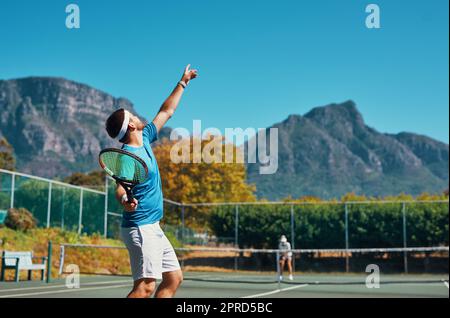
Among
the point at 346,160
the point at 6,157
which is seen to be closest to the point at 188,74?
the point at 6,157

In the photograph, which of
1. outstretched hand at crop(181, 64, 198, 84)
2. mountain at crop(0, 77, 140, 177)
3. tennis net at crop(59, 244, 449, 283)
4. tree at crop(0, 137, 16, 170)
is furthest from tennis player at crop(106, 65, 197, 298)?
mountain at crop(0, 77, 140, 177)

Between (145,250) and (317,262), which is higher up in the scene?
(145,250)

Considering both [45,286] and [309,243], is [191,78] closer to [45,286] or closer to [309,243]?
[45,286]

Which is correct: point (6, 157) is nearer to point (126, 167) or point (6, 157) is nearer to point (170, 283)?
point (170, 283)

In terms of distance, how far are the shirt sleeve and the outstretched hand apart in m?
0.53

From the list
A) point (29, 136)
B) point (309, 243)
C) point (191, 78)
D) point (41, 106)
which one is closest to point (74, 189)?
point (309, 243)

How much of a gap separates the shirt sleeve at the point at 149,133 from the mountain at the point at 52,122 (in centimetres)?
13956

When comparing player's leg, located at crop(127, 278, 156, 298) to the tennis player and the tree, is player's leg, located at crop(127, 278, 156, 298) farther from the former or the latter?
the tree

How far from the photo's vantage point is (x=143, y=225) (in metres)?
4.13

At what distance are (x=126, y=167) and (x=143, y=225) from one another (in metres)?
0.40

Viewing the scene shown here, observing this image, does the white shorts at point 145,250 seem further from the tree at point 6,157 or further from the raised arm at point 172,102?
the tree at point 6,157

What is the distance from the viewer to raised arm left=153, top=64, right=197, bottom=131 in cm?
459

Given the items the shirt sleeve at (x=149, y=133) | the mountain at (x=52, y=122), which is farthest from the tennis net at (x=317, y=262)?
the mountain at (x=52, y=122)

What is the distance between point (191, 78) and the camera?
4957 millimetres
